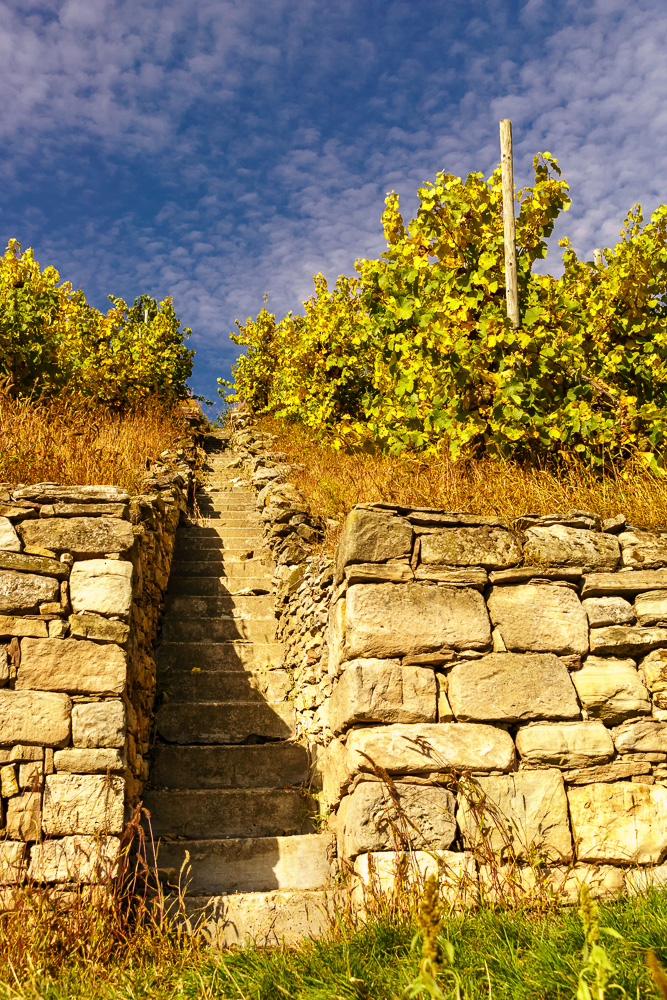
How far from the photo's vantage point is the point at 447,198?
4969 mm

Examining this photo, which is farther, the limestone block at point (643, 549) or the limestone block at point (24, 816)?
the limestone block at point (643, 549)

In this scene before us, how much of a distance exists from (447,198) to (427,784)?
3.99 m

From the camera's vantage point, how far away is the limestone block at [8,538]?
341cm

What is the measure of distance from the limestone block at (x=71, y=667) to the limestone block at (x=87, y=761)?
0.88ft

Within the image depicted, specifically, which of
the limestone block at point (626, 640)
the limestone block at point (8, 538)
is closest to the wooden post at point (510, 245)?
the limestone block at point (626, 640)

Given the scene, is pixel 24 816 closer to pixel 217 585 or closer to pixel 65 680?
pixel 65 680

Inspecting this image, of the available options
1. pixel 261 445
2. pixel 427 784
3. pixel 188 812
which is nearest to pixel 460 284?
pixel 427 784

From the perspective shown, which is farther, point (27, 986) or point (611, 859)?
point (611, 859)

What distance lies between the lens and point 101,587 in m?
3.42

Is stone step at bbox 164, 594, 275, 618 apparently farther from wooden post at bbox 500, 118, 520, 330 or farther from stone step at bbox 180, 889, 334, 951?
wooden post at bbox 500, 118, 520, 330

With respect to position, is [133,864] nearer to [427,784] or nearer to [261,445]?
[427,784]

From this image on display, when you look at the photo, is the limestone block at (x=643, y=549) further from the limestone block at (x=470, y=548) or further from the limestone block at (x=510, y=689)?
the limestone block at (x=510, y=689)

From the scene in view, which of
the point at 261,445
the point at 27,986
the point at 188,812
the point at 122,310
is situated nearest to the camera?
the point at 27,986

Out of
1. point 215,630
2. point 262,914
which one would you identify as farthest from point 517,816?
point 215,630
